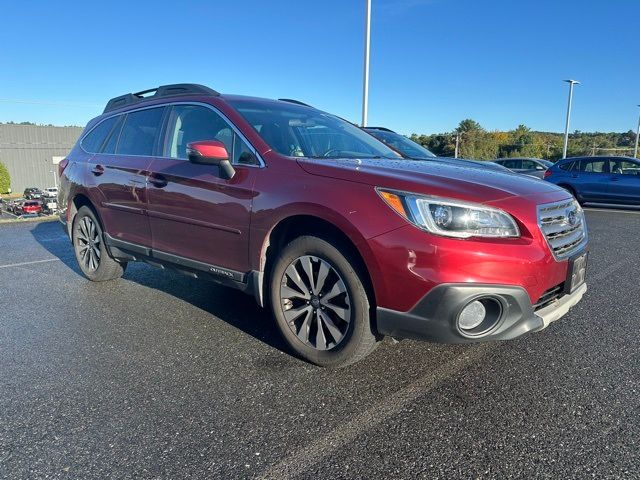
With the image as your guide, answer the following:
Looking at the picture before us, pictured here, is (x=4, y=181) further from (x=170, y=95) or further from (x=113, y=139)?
(x=170, y=95)

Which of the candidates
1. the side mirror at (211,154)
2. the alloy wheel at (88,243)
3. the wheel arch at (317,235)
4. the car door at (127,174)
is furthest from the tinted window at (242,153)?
the alloy wheel at (88,243)

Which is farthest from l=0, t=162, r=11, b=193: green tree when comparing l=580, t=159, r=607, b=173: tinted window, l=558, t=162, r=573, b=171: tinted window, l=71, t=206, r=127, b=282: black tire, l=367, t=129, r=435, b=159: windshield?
l=580, t=159, r=607, b=173: tinted window

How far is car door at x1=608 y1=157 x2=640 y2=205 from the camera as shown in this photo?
12086mm

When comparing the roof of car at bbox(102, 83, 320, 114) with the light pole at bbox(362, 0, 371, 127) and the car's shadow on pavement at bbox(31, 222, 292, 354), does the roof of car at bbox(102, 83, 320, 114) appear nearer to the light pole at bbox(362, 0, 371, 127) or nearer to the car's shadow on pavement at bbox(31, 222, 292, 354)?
the car's shadow on pavement at bbox(31, 222, 292, 354)

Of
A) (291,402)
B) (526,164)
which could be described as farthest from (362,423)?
(526,164)

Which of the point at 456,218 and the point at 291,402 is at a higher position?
the point at 456,218

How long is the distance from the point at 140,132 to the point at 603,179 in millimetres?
12427

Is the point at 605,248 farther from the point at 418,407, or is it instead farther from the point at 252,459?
the point at 252,459

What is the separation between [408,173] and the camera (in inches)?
106

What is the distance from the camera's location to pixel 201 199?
11.0ft

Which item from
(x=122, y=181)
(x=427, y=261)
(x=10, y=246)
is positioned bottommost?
(x=10, y=246)

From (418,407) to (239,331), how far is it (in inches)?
61.4

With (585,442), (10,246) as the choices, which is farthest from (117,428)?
(10,246)

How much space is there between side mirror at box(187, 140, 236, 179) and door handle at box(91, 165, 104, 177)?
5.87 ft
